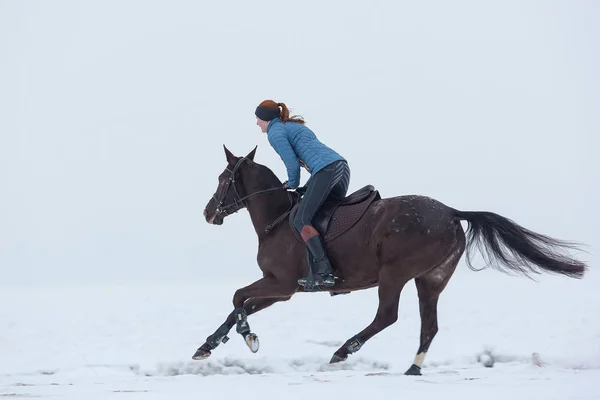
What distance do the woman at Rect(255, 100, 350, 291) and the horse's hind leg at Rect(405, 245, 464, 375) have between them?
0.98m

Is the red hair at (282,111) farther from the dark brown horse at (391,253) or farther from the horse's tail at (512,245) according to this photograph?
the horse's tail at (512,245)

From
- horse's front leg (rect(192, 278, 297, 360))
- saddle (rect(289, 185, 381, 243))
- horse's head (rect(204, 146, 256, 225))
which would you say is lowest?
horse's front leg (rect(192, 278, 297, 360))

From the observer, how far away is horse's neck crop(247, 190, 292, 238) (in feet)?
30.9

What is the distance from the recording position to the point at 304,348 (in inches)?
469

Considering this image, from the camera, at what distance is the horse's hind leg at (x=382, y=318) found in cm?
834

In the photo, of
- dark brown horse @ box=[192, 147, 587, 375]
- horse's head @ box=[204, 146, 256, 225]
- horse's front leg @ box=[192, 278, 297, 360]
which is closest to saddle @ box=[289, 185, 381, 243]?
dark brown horse @ box=[192, 147, 587, 375]

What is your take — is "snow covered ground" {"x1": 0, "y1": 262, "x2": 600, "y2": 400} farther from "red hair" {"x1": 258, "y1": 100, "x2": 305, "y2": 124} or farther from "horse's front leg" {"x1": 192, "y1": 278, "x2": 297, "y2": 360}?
"red hair" {"x1": 258, "y1": 100, "x2": 305, "y2": 124}

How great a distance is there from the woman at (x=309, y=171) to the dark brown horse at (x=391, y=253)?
19 centimetres

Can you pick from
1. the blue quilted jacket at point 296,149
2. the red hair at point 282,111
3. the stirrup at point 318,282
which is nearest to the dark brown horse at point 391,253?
the stirrup at point 318,282

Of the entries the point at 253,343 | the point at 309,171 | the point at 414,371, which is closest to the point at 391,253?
the point at 414,371

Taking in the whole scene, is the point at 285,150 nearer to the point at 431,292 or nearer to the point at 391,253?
the point at 391,253

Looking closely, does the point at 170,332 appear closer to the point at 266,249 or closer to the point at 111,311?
the point at 111,311

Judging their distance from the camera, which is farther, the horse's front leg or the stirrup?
the horse's front leg

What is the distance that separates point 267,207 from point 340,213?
949mm
